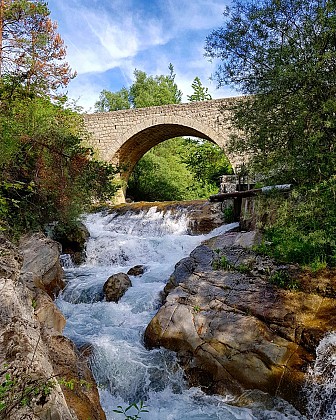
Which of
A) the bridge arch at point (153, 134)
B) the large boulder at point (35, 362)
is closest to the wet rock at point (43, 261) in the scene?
the large boulder at point (35, 362)

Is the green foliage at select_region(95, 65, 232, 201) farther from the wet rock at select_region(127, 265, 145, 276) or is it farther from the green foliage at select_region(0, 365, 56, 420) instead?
the green foliage at select_region(0, 365, 56, 420)

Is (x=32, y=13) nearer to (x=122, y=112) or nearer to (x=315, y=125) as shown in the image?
(x=315, y=125)

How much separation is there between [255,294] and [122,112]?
12101 millimetres

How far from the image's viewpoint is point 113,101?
29.2 m

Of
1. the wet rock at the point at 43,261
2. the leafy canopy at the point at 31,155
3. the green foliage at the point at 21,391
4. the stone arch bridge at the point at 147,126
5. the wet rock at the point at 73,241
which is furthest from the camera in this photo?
the stone arch bridge at the point at 147,126

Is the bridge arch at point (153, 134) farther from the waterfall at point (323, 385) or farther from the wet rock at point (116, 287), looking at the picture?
the waterfall at point (323, 385)

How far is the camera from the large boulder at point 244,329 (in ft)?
11.9

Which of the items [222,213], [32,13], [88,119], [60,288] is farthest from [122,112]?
[60,288]

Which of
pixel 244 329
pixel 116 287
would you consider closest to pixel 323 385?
pixel 244 329

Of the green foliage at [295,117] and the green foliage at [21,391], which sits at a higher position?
the green foliage at [295,117]

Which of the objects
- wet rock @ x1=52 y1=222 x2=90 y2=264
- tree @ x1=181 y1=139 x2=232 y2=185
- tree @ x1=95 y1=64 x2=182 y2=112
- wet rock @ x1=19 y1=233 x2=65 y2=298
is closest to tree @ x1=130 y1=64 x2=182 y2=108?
tree @ x1=95 y1=64 x2=182 y2=112

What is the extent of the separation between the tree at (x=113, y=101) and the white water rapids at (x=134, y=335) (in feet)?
70.9

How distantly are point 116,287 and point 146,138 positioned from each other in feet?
34.4

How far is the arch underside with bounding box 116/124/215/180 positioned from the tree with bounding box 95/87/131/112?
13.3 meters
